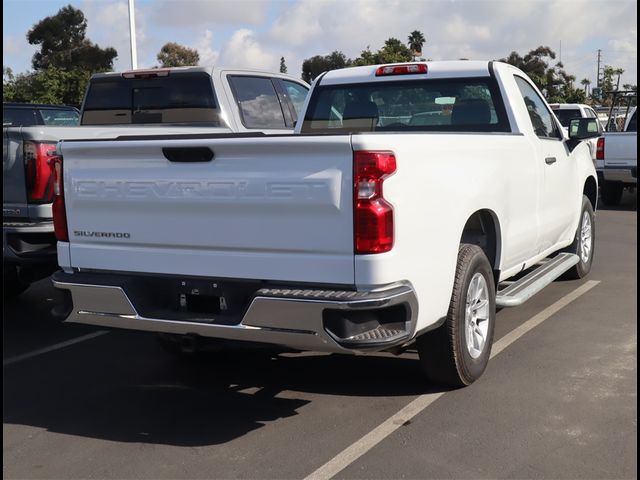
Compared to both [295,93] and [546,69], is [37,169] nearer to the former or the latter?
[295,93]

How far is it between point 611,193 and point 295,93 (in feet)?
27.6

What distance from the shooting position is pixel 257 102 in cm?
842

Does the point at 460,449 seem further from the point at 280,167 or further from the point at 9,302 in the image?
the point at 9,302

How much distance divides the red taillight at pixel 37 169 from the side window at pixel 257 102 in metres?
2.31

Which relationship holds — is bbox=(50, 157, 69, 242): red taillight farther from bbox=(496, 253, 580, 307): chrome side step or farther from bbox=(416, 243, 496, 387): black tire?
bbox=(496, 253, 580, 307): chrome side step

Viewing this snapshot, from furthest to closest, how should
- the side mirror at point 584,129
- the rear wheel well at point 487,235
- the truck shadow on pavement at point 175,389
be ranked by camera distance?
the side mirror at point 584,129 < the rear wheel well at point 487,235 < the truck shadow on pavement at point 175,389

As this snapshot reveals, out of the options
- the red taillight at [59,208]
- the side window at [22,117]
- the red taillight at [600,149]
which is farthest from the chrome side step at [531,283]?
the side window at [22,117]

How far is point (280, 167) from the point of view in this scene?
3.99 meters

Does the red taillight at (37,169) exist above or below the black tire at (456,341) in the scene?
above

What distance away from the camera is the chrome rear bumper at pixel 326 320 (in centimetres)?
388

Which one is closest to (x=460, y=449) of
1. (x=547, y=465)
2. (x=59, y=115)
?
(x=547, y=465)

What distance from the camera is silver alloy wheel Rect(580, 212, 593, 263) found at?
7828 millimetres

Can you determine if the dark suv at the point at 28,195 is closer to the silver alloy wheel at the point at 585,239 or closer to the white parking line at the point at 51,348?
the white parking line at the point at 51,348

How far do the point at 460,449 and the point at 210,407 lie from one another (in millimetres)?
1532
